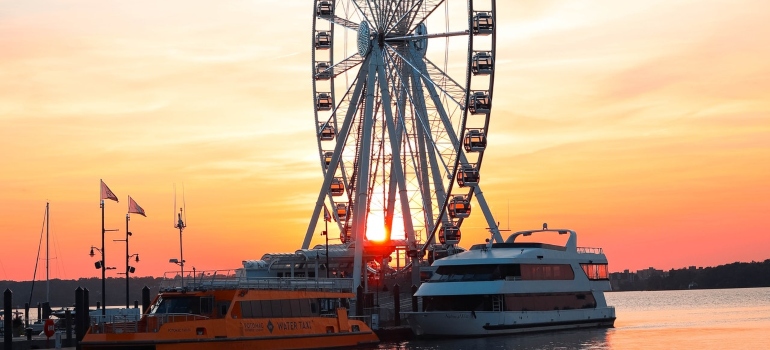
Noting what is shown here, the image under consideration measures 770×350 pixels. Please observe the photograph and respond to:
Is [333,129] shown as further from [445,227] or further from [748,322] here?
[748,322]

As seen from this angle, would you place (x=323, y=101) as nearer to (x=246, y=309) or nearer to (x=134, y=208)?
(x=134, y=208)

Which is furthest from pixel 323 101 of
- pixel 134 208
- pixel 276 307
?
pixel 276 307

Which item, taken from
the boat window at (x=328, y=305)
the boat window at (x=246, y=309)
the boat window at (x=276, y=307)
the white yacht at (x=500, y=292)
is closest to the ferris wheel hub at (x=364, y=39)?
the white yacht at (x=500, y=292)

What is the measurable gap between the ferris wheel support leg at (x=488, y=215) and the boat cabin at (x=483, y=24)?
38.1ft

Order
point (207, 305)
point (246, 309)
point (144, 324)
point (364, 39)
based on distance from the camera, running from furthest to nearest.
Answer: point (364, 39)
point (246, 309)
point (207, 305)
point (144, 324)

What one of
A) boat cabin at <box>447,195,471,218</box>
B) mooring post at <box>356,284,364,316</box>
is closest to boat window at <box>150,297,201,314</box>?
mooring post at <box>356,284,364,316</box>

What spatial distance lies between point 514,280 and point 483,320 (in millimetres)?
3436

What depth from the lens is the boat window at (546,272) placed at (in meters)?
73.9

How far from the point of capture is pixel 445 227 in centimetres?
8088

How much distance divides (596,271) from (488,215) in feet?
27.2

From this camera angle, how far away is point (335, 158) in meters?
81.9

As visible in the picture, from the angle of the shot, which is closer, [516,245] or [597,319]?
[516,245]

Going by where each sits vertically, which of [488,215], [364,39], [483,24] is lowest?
[488,215]

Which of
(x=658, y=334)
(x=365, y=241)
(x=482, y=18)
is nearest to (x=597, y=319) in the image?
(x=658, y=334)
